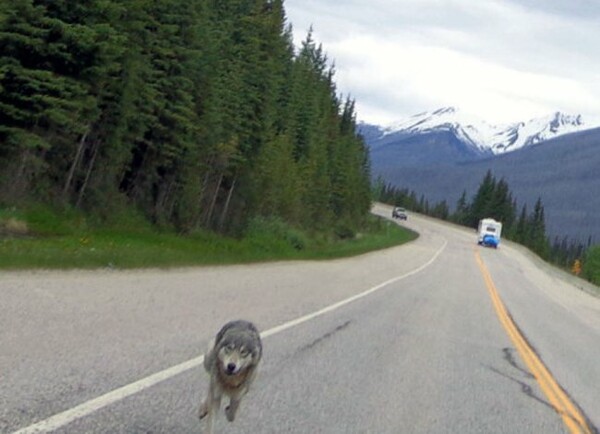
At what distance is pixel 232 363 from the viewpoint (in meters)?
5.32

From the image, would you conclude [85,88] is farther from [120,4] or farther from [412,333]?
[412,333]

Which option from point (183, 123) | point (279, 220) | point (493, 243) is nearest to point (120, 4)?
point (183, 123)

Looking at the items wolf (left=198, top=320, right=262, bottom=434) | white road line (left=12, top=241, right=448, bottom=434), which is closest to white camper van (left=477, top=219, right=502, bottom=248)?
white road line (left=12, top=241, right=448, bottom=434)

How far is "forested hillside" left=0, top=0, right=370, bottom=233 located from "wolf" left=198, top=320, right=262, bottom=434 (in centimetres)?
2115

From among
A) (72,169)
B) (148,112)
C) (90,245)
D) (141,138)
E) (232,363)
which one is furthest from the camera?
(148,112)

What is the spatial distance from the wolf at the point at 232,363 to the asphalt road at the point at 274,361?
1.04 m

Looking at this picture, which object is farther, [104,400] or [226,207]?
[226,207]

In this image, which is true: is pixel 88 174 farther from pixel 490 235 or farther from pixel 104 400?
pixel 490 235

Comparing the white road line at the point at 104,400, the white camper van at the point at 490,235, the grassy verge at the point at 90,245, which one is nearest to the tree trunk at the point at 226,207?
the grassy verge at the point at 90,245

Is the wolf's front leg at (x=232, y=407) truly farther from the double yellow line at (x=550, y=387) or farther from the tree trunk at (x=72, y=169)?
the tree trunk at (x=72, y=169)

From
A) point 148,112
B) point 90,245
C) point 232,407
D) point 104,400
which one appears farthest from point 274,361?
point 148,112

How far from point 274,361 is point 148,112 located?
2691 cm

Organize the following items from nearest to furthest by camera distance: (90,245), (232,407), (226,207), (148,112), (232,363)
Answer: (232,363), (232,407), (90,245), (148,112), (226,207)

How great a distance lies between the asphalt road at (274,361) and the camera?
23.7 ft
